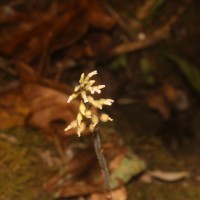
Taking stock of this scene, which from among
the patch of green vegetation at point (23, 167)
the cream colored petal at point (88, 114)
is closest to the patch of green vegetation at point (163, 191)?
the patch of green vegetation at point (23, 167)

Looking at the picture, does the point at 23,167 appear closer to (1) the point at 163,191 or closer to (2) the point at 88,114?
(1) the point at 163,191

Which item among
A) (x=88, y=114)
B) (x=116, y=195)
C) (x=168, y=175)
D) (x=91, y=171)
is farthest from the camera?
(x=168, y=175)

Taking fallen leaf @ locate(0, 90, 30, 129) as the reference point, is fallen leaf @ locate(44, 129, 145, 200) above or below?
below

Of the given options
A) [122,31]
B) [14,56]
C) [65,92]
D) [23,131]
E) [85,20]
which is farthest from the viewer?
[122,31]

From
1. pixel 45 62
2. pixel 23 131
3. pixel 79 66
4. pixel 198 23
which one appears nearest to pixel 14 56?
pixel 45 62

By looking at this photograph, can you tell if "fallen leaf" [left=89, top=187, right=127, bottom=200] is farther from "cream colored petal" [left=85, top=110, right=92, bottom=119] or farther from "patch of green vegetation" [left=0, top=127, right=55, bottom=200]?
"cream colored petal" [left=85, top=110, right=92, bottom=119]

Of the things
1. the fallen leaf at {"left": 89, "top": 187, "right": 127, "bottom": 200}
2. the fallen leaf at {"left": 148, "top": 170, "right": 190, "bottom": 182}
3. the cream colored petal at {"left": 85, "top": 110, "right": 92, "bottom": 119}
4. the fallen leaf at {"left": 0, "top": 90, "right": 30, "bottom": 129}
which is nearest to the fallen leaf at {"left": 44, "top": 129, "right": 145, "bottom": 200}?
the fallen leaf at {"left": 89, "top": 187, "right": 127, "bottom": 200}

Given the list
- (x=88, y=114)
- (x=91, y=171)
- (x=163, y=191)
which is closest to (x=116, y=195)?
(x=91, y=171)

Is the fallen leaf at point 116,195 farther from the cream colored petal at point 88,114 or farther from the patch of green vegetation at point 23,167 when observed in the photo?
the cream colored petal at point 88,114

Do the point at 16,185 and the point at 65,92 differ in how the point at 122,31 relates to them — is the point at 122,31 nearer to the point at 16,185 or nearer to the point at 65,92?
the point at 65,92
